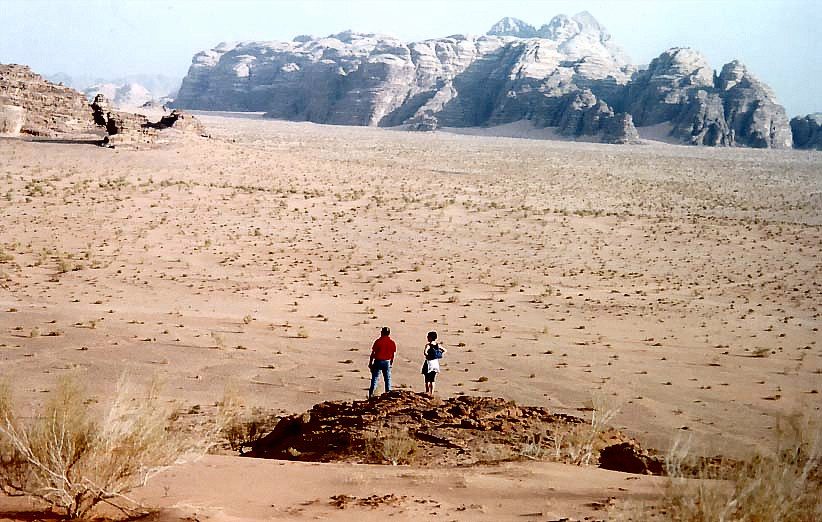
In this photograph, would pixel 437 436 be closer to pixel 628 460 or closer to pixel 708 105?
pixel 628 460

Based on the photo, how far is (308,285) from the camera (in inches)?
645

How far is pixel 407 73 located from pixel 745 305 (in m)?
116

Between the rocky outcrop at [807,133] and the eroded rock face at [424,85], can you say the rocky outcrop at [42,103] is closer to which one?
the eroded rock face at [424,85]

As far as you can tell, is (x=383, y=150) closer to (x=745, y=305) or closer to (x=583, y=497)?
(x=745, y=305)

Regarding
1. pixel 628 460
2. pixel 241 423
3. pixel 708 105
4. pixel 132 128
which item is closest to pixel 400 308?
pixel 241 423

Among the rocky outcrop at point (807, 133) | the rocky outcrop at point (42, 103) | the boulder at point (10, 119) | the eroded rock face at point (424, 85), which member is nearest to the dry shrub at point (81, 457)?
the boulder at point (10, 119)

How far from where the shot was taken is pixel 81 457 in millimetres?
4230

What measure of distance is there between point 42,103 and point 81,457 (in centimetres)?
3994

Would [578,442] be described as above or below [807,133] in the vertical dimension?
below

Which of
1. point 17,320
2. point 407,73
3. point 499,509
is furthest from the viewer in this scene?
point 407,73

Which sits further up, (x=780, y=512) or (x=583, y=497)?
(x=780, y=512)

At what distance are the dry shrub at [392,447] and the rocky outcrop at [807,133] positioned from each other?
109532 millimetres

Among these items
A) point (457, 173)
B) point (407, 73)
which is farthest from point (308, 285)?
point (407, 73)

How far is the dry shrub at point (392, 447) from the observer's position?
20.7ft
